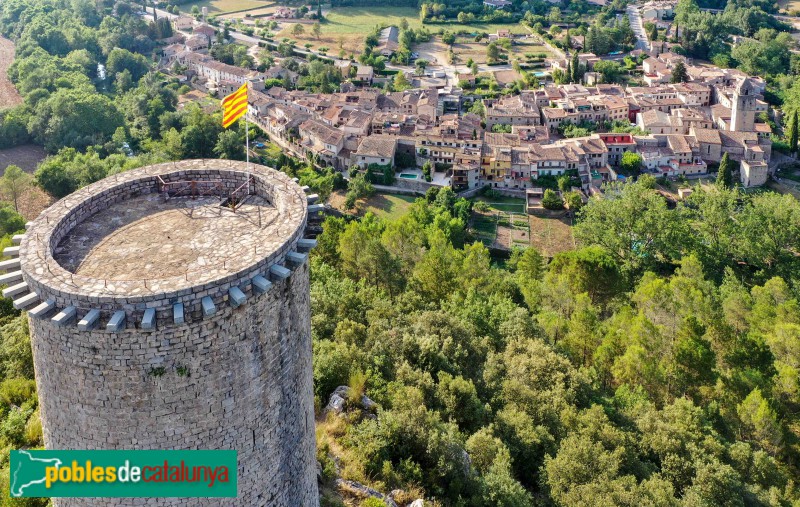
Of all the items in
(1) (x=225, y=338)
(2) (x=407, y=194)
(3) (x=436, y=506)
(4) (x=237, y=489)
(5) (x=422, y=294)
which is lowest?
(2) (x=407, y=194)

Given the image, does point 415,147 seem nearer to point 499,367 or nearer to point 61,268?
point 499,367

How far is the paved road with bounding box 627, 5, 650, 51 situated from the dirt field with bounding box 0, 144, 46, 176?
215ft

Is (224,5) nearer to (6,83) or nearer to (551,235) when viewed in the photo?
(6,83)

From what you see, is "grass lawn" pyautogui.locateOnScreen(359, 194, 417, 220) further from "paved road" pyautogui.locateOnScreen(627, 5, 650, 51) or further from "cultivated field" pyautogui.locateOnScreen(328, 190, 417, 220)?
"paved road" pyautogui.locateOnScreen(627, 5, 650, 51)

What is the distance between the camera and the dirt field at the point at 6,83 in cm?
5462

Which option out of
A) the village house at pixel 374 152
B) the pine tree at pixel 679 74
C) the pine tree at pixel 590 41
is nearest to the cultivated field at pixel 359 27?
the pine tree at pixel 590 41

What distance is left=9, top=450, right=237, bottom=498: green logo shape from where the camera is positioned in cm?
679

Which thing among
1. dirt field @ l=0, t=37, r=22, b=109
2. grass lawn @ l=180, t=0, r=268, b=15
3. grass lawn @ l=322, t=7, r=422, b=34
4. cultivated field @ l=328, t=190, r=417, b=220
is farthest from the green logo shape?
grass lawn @ l=180, t=0, r=268, b=15

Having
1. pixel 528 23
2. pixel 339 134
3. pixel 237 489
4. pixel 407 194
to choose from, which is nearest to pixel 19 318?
pixel 237 489

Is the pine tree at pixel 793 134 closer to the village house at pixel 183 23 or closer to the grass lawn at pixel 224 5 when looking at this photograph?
the village house at pixel 183 23

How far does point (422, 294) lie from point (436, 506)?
567 inches

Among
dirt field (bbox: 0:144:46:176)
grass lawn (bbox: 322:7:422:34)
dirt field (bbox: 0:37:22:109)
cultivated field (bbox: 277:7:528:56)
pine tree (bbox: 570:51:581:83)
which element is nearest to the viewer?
dirt field (bbox: 0:144:46:176)

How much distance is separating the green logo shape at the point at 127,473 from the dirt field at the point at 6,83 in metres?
53.9

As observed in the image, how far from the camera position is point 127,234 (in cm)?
770
